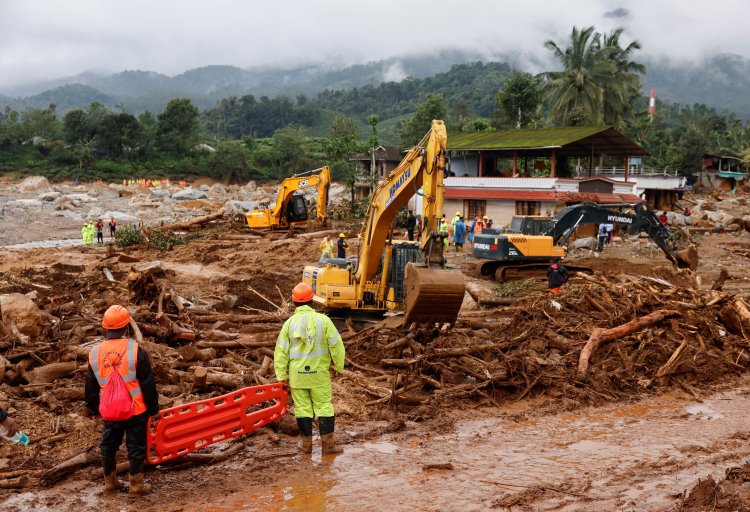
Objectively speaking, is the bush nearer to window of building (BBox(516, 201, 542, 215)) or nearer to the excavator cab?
the excavator cab

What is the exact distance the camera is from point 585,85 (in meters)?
44.6

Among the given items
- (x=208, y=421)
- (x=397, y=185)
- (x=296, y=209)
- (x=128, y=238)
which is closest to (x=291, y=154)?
(x=296, y=209)

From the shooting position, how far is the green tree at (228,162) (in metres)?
72.2

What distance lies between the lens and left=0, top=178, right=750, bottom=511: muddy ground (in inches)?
222

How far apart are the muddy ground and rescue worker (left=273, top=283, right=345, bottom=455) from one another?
1.04 feet

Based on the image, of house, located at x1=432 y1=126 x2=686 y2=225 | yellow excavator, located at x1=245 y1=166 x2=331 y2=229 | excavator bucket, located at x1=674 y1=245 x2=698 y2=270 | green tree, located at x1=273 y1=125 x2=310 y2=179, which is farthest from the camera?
green tree, located at x1=273 y1=125 x2=310 y2=179

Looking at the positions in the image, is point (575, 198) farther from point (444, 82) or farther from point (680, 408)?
point (444, 82)

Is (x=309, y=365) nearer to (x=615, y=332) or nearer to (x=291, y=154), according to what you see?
(x=615, y=332)

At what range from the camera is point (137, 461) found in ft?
18.2

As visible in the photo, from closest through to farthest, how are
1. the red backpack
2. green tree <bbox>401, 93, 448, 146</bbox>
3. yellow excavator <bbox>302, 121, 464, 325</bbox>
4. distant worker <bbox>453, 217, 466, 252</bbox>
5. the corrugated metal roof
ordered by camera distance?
the red backpack, yellow excavator <bbox>302, 121, 464, 325</bbox>, distant worker <bbox>453, 217, 466, 252</bbox>, the corrugated metal roof, green tree <bbox>401, 93, 448, 146</bbox>

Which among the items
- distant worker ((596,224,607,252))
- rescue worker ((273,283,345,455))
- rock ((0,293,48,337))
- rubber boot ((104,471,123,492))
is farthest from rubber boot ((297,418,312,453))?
distant worker ((596,224,607,252))

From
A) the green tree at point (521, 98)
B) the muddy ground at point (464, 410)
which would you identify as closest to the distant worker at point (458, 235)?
the muddy ground at point (464, 410)

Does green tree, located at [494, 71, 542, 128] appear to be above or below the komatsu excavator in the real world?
above

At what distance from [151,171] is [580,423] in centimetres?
6887
